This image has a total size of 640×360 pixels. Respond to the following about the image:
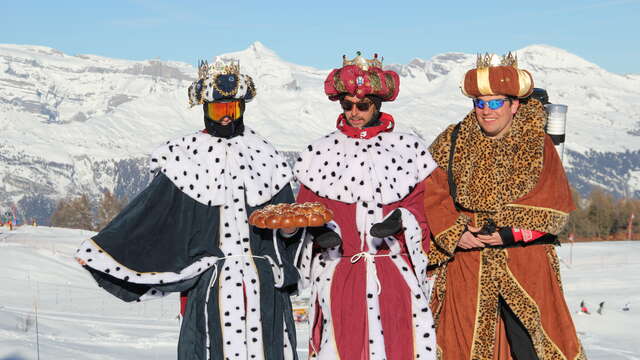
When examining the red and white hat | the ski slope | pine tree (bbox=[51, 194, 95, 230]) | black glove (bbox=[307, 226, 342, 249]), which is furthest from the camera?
pine tree (bbox=[51, 194, 95, 230])

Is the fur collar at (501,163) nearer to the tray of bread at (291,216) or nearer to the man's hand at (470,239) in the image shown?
the man's hand at (470,239)

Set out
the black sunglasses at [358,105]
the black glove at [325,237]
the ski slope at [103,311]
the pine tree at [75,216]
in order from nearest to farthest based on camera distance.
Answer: the black glove at [325,237] < the black sunglasses at [358,105] < the ski slope at [103,311] < the pine tree at [75,216]

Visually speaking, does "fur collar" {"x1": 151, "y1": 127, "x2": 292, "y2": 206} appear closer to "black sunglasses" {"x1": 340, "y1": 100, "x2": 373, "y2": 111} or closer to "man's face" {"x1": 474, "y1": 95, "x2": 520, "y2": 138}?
"black sunglasses" {"x1": 340, "y1": 100, "x2": 373, "y2": 111}

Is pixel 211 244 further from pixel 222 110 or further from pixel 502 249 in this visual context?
pixel 502 249

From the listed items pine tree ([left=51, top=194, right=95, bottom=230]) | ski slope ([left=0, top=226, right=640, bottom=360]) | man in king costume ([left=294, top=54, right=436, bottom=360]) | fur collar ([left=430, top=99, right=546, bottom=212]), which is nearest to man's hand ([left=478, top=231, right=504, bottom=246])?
fur collar ([left=430, top=99, right=546, bottom=212])

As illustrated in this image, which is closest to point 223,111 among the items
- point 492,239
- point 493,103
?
point 493,103

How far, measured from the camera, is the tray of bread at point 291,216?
18.9 ft

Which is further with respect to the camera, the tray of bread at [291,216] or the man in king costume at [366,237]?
the man in king costume at [366,237]

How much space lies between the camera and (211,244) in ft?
20.6

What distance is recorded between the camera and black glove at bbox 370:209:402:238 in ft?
20.0

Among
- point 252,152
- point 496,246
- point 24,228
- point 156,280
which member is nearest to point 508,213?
point 496,246

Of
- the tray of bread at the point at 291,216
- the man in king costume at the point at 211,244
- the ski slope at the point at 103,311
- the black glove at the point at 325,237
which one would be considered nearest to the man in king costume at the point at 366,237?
the black glove at the point at 325,237

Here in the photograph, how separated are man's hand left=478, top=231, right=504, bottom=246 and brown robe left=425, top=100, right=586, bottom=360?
9cm

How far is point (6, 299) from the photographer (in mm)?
26359
